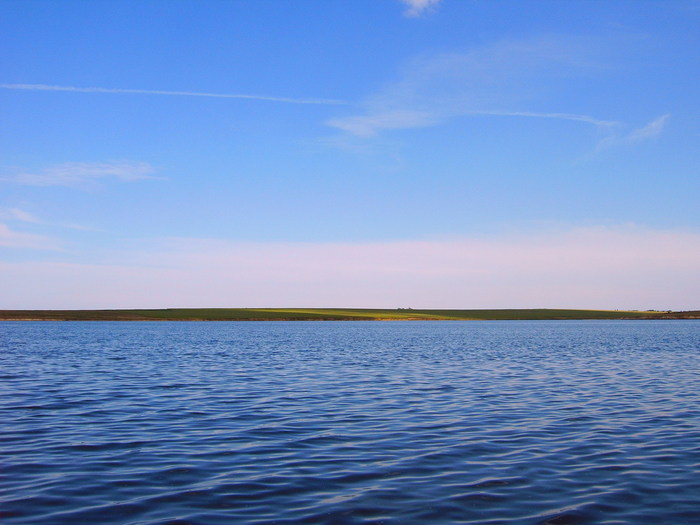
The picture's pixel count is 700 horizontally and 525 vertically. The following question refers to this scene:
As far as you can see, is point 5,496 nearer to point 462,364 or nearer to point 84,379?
point 84,379

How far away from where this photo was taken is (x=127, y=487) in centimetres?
1345

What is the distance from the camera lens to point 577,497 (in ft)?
41.6

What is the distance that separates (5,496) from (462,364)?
35.1 meters

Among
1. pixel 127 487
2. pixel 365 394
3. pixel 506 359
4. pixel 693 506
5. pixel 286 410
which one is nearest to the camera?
pixel 693 506

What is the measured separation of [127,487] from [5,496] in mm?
2266

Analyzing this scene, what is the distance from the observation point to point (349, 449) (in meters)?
17.2

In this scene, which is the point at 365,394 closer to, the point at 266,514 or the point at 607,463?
the point at 607,463

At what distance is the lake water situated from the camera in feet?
39.4

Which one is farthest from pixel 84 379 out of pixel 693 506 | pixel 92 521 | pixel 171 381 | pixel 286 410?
pixel 693 506

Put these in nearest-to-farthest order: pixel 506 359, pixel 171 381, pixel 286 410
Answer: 1. pixel 286 410
2. pixel 171 381
3. pixel 506 359

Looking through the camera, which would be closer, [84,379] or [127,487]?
[127,487]

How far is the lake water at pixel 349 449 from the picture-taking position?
12.0 meters

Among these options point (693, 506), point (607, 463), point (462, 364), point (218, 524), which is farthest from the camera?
point (462, 364)

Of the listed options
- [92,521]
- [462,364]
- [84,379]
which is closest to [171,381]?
[84,379]
